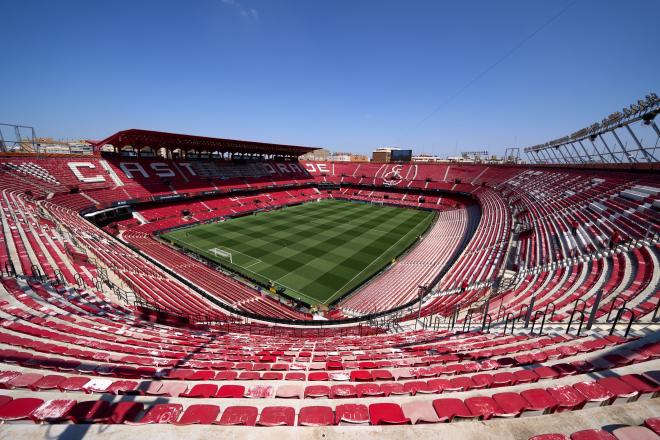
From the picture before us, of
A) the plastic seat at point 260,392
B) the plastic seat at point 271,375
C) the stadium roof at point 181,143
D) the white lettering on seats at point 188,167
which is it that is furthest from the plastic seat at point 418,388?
the white lettering on seats at point 188,167

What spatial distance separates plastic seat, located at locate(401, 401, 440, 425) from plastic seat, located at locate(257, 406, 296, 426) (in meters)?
1.70

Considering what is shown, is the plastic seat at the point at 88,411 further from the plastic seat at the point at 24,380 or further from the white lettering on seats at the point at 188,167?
the white lettering on seats at the point at 188,167

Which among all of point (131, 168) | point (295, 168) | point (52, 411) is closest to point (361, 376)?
point (52, 411)

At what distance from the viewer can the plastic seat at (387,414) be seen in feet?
12.2

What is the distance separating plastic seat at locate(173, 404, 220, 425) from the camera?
146 inches

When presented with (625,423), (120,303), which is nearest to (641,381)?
(625,423)

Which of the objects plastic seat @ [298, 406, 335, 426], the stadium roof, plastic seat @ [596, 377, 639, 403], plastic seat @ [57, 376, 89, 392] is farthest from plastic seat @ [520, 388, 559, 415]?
the stadium roof

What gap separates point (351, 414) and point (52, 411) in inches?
161

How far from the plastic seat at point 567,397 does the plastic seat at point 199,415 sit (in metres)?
4.86

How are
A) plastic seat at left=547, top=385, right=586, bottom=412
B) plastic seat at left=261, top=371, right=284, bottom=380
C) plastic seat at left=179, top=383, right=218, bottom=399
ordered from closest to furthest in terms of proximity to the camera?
plastic seat at left=547, top=385, right=586, bottom=412, plastic seat at left=179, top=383, right=218, bottom=399, plastic seat at left=261, top=371, right=284, bottom=380

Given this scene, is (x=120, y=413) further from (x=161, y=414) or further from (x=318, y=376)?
(x=318, y=376)

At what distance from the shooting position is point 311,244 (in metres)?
32.4

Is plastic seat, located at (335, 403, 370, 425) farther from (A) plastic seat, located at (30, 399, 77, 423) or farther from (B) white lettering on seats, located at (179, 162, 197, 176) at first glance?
(B) white lettering on seats, located at (179, 162, 197, 176)

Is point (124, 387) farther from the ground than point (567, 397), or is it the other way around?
point (124, 387)
